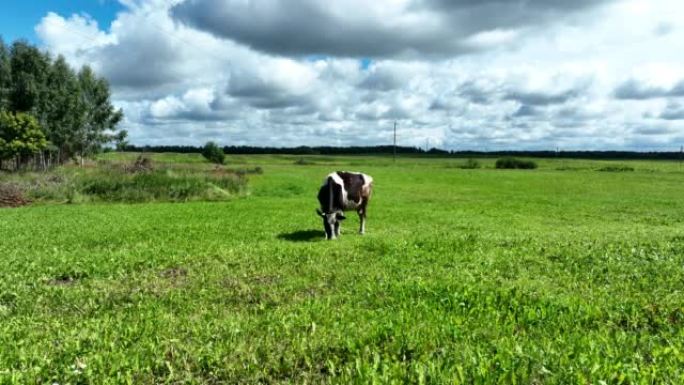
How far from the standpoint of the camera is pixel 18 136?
49.0m

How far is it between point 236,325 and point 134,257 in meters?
6.32

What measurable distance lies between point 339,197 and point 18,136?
1824 inches

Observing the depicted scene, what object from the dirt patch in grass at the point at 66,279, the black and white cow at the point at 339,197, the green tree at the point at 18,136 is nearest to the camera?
the dirt patch in grass at the point at 66,279

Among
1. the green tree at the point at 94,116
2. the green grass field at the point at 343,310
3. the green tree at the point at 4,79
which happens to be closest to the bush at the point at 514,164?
the green tree at the point at 94,116

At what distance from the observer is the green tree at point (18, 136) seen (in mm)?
48031

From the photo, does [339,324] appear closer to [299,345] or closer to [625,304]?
[299,345]

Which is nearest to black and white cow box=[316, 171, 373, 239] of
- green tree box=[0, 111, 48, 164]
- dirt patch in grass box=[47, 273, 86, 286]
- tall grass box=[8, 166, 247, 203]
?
dirt patch in grass box=[47, 273, 86, 286]

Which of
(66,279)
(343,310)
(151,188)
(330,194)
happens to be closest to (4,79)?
(151,188)

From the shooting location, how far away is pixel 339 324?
663 cm

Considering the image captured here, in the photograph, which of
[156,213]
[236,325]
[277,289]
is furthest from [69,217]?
[236,325]

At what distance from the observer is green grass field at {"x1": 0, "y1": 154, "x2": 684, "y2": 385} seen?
523 cm

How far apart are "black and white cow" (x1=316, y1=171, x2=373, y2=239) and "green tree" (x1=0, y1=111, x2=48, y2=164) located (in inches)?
1737

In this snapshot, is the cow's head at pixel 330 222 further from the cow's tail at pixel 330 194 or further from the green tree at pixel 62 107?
the green tree at pixel 62 107

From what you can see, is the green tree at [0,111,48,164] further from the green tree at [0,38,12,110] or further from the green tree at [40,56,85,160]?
the green tree at [40,56,85,160]
